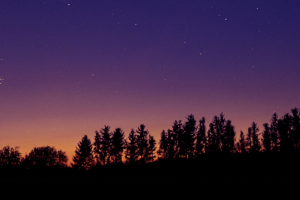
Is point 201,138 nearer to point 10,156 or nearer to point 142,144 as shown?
point 142,144

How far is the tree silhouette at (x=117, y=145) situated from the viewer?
69250 mm

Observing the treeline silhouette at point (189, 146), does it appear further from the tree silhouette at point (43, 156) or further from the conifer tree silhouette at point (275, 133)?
the tree silhouette at point (43, 156)

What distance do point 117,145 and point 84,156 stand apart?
10943mm

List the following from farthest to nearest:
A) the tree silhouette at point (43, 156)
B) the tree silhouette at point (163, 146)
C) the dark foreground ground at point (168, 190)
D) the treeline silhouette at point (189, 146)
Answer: the tree silhouette at point (43, 156) < the tree silhouette at point (163, 146) < the treeline silhouette at point (189, 146) < the dark foreground ground at point (168, 190)

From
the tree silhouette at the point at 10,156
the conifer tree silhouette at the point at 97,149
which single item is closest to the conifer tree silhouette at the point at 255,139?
the conifer tree silhouette at the point at 97,149

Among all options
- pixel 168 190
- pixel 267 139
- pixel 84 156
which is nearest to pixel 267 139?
pixel 267 139

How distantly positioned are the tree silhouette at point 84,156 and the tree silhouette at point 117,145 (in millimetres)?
7452

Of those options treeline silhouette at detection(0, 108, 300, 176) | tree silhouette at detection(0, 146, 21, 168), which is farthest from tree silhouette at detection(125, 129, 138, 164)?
tree silhouette at detection(0, 146, 21, 168)

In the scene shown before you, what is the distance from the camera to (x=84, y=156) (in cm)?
7094

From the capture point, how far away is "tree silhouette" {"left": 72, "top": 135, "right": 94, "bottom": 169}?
233 feet

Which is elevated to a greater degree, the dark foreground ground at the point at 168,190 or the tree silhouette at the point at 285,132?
the tree silhouette at the point at 285,132

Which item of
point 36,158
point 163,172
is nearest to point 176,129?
point 163,172

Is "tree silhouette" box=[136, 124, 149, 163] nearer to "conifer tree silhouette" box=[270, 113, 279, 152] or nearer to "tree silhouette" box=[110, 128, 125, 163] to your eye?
"tree silhouette" box=[110, 128, 125, 163]

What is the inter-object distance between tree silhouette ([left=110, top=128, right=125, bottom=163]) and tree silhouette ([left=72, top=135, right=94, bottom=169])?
7452mm
